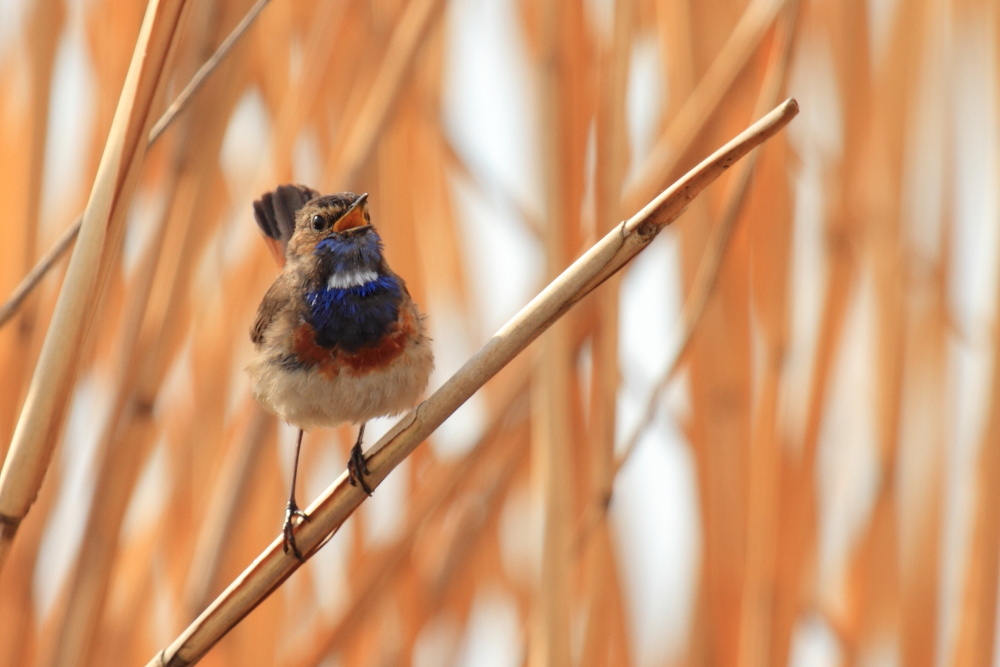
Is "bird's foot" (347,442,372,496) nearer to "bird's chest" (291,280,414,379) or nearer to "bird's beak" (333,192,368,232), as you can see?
"bird's chest" (291,280,414,379)

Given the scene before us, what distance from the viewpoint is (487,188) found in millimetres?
2439

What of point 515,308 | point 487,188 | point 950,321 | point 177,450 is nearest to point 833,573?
point 950,321

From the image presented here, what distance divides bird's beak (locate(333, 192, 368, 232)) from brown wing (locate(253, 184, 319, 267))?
0.13 metres

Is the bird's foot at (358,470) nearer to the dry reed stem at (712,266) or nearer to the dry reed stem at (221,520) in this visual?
the dry reed stem at (221,520)

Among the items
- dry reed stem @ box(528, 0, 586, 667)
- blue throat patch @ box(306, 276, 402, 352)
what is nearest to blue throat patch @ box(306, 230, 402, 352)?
blue throat patch @ box(306, 276, 402, 352)

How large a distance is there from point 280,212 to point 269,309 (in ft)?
0.75

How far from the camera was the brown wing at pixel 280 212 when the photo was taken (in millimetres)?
1969

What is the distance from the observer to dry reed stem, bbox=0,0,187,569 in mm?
979

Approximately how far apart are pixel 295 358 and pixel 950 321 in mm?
1534

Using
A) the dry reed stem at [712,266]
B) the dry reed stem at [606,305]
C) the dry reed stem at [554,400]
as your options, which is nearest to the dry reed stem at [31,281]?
the dry reed stem at [554,400]

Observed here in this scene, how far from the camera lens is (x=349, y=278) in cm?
183

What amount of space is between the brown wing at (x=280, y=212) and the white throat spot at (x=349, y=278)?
207 millimetres

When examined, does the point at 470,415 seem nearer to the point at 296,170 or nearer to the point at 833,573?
the point at 296,170

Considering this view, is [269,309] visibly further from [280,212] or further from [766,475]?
[766,475]
